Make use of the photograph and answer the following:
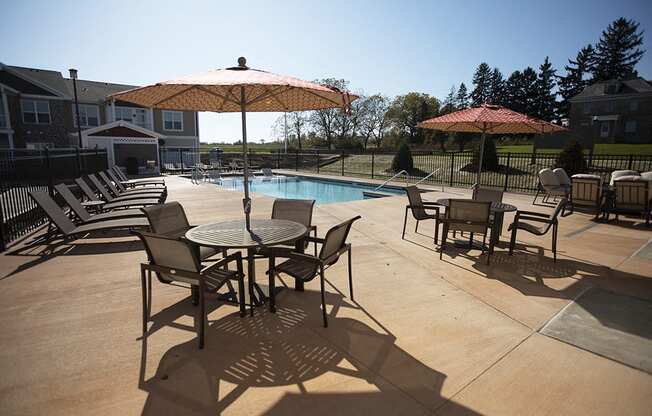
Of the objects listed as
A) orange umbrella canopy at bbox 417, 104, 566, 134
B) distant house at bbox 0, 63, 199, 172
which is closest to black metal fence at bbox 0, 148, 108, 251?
orange umbrella canopy at bbox 417, 104, 566, 134

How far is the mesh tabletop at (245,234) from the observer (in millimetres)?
3086

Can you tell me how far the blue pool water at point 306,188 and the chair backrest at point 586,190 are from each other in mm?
6737

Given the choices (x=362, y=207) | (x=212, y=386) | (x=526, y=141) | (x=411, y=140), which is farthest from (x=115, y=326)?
(x=526, y=141)

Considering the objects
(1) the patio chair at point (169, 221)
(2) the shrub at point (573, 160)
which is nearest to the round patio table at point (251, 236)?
(1) the patio chair at point (169, 221)

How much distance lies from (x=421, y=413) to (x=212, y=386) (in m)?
1.38

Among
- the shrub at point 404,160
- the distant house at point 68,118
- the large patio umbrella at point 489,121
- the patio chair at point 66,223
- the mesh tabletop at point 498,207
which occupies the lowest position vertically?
the patio chair at point 66,223

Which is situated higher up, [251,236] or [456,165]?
[456,165]

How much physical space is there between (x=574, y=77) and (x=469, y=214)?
70.0 metres

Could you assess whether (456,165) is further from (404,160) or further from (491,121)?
(491,121)

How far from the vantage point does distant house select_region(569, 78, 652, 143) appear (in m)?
36.1

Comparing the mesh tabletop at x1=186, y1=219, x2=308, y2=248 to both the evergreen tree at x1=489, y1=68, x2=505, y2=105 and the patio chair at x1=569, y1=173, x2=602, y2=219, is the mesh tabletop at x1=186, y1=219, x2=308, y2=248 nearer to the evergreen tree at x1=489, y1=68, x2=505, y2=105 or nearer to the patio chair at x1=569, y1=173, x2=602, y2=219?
the patio chair at x1=569, y1=173, x2=602, y2=219

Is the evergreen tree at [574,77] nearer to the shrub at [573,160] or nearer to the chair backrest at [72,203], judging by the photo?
the shrub at [573,160]

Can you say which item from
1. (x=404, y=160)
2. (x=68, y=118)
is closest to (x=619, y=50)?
(x=404, y=160)

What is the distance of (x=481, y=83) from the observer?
218 feet
